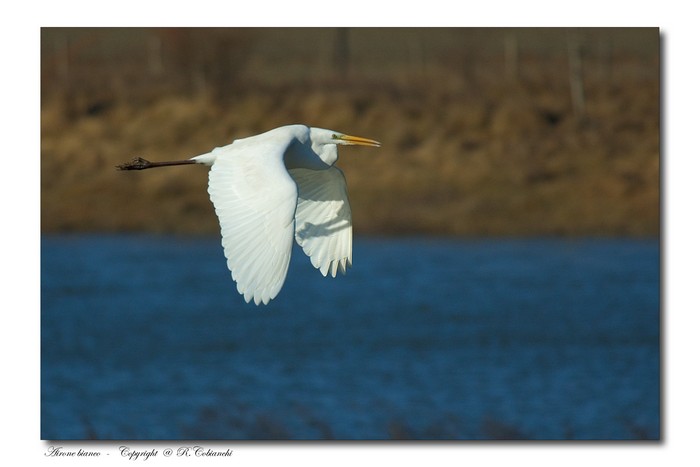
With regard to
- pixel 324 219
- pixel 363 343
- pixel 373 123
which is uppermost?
pixel 373 123

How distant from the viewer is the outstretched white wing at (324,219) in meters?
5.16

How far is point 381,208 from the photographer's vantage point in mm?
13062

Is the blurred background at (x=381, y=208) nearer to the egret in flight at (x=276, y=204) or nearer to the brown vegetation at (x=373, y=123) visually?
the brown vegetation at (x=373, y=123)

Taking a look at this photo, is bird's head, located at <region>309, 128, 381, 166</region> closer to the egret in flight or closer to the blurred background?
the egret in flight

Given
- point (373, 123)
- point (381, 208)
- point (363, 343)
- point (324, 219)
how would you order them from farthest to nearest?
point (373, 123) < point (381, 208) < point (363, 343) < point (324, 219)

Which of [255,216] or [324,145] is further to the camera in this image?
[324,145]

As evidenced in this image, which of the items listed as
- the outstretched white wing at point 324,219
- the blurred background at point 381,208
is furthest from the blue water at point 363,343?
the outstretched white wing at point 324,219

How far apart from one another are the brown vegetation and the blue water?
0.40 metres

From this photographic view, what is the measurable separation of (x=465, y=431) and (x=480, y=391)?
3.32 feet

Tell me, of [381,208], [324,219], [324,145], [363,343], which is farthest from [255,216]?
[381,208]

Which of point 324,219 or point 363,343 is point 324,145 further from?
point 363,343

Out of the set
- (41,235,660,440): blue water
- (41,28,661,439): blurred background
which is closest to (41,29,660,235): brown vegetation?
(41,28,661,439): blurred background

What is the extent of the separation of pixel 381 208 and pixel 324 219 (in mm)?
7793

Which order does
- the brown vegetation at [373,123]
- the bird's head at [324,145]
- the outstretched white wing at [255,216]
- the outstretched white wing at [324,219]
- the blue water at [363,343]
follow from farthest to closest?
the brown vegetation at [373,123] < the blue water at [363,343] < the bird's head at [324,145] < the outstretched white wing at [324,219] < the outstretched white wing at [255,216]
